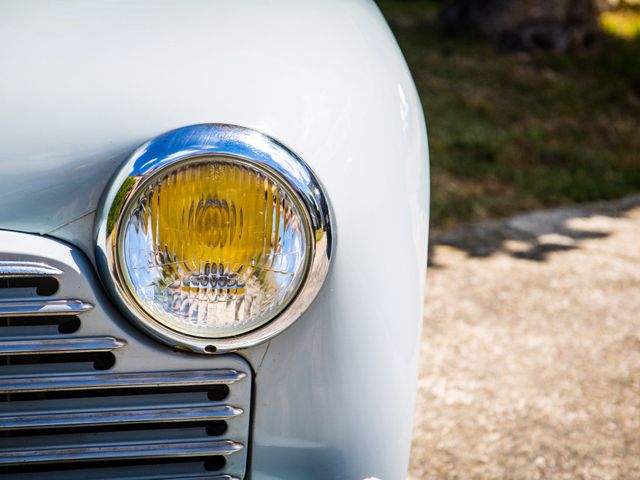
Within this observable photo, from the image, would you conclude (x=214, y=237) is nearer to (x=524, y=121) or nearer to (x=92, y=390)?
(x=92, y=390)

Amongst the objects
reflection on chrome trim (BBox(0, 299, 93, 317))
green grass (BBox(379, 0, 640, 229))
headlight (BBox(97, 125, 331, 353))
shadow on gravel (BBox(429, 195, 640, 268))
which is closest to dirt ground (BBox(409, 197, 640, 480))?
shadow on gravel (BBox(429, 195, 640, 268))

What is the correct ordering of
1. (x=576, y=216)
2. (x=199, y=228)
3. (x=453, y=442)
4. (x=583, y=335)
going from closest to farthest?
(x=199, y=228)
(x=453, y=442)
(x=583, y=335)
(x=576, y=216)

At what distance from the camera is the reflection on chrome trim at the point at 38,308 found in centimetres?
104

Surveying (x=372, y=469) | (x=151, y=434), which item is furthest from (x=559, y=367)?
(x=151, y=434)

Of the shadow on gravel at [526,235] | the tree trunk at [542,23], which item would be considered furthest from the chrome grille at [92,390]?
the tree trunk at [542,23]

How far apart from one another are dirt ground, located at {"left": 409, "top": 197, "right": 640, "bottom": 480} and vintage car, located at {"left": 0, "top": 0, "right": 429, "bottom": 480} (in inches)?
47.1

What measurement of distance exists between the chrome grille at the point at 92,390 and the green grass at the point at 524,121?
10.5ft

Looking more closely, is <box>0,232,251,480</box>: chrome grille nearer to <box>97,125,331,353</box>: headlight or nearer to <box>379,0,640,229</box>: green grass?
<box>97,125,331,353</box>: headlight

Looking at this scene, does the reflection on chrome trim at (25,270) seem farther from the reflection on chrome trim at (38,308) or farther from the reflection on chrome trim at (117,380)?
the reflection on chrome trim at (117,380)

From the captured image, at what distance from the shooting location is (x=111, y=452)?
1.13 metres

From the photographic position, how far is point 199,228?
1060 mm

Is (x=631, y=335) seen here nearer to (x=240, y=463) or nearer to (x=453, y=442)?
(x=453, y=442)

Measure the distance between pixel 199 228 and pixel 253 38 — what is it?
1.16 ft

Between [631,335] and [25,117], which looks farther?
[631,335]
